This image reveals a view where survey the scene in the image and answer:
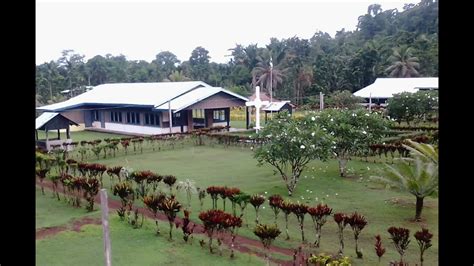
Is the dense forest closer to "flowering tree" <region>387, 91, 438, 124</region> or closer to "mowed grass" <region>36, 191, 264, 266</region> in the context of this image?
"flowering tree" <region>387, 91, 438, 124</region>

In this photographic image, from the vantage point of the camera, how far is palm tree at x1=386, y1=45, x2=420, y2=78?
34.7 metres

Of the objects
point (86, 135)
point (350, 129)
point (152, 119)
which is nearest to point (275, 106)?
point (152, 119)

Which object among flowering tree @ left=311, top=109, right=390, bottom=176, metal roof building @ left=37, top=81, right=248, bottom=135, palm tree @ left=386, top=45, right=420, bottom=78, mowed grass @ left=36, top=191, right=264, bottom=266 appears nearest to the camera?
mowed grass @ left=36, top=191, right=264, bottom=266

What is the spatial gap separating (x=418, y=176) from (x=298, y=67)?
112 feet

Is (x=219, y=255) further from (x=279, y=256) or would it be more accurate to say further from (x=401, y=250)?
(x=401, y=250)

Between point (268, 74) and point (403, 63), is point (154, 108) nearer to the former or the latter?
point (268, 74)

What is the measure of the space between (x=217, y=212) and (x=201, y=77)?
4212 cm

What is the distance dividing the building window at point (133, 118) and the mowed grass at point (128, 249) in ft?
60.9

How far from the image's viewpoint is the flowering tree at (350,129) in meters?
12.8

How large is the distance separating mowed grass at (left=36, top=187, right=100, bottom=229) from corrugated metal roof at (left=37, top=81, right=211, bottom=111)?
14.4 metres

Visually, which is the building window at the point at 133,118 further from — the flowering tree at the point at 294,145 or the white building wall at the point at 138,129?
the flowering tree at the point at 294,145

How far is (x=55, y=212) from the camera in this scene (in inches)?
378

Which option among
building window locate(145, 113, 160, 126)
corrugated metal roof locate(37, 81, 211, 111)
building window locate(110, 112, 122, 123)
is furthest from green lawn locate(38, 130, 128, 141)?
corrugated metal roof locate(37, 81, 211, 111)
